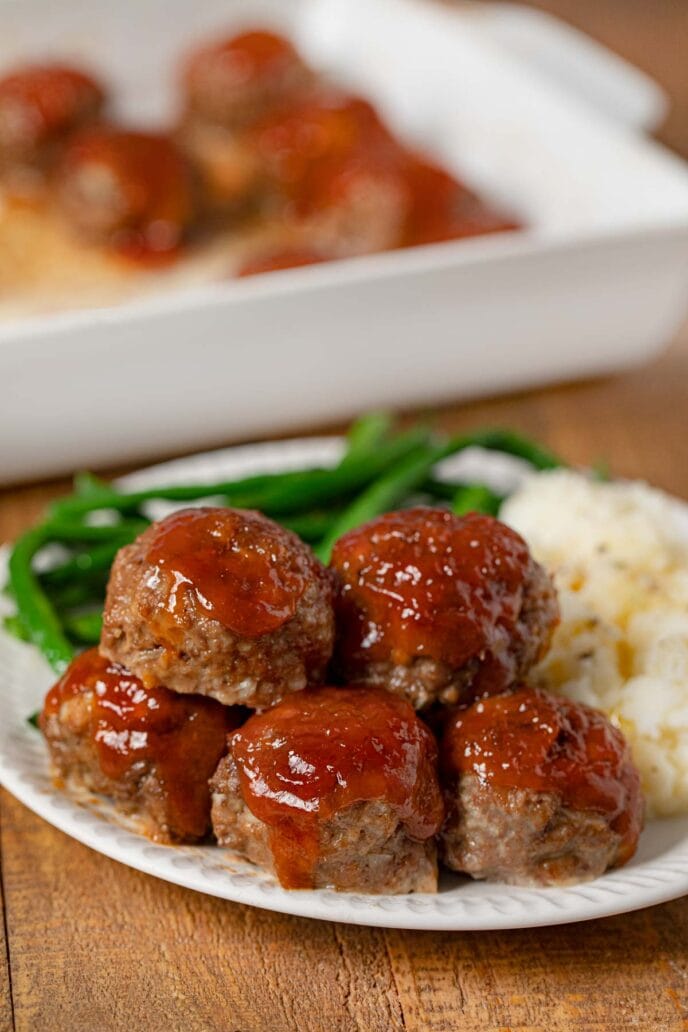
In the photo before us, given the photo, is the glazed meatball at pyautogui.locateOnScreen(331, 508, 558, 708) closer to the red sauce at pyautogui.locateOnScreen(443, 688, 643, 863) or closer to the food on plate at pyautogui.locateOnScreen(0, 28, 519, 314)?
the red sauce at pyautogui.locateOnScreen(443, 688, 643, 863)

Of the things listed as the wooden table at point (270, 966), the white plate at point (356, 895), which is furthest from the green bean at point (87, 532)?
the wooden table at point (270, 966)

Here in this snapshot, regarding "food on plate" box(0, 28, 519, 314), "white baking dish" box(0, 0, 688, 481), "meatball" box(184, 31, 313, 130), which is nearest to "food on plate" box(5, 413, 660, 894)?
"white baking dish" box(0, 0, 688, 481)

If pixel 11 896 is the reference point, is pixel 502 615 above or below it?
above

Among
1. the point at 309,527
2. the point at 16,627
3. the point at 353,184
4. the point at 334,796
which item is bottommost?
the point at 16,627

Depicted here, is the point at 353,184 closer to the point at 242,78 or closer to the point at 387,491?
the point at 242,78

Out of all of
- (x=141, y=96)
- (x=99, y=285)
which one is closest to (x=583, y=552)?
(x=99, y=285)

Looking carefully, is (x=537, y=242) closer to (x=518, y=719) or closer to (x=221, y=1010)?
(x=518, y=719)

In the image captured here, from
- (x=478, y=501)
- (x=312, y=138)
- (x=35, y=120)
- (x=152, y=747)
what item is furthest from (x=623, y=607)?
(x=35, y=120)
